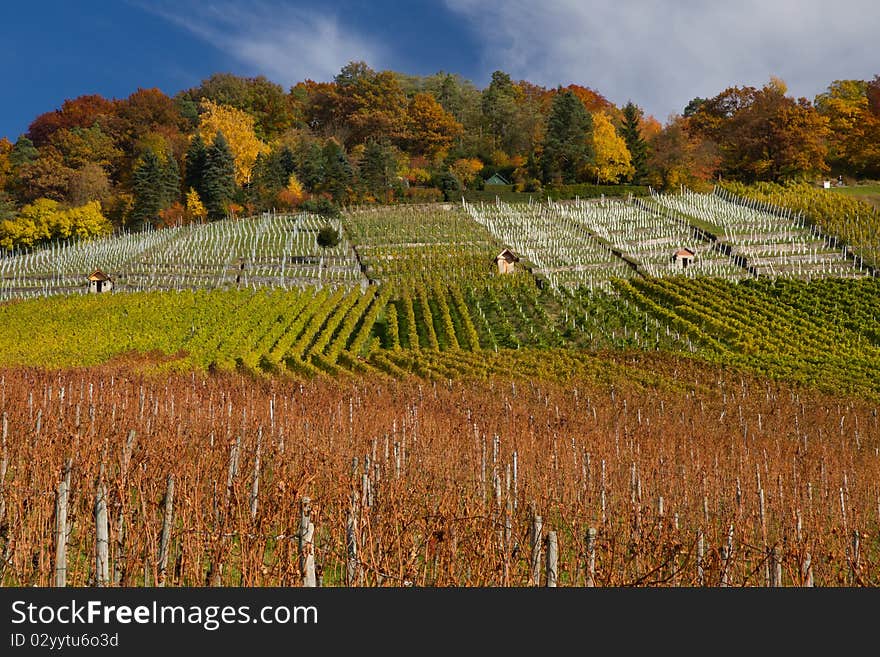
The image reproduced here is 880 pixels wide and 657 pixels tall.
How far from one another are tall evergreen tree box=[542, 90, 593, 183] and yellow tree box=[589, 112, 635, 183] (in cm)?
81

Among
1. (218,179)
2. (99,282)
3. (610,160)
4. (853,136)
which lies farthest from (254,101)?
(853,136)

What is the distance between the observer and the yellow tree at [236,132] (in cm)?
7294

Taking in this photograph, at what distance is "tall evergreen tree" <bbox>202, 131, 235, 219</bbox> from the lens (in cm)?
6506

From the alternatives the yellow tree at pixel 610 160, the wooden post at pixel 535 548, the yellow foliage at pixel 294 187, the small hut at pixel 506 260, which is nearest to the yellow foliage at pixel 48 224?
the yellow foliage at pixel 294 187

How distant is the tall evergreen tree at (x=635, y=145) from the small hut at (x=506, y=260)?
29704mm

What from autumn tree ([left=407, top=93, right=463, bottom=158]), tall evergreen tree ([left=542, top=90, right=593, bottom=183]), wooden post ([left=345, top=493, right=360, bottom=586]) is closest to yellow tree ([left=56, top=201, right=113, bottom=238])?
autumn tree ([left=407, top=93, right=463, bottom=158])

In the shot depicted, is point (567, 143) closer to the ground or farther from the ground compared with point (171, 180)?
farther from the ground

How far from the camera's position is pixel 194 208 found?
6425cm

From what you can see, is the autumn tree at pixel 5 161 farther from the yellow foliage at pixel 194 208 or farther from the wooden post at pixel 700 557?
the wooden post at pixel 700 557

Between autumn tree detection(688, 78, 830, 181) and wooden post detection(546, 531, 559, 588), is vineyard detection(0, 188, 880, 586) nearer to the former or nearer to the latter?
wooden post detection(546, 531, 559, 588)

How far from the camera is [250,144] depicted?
243ft

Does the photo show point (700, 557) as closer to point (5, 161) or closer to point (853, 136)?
point (853, 136)

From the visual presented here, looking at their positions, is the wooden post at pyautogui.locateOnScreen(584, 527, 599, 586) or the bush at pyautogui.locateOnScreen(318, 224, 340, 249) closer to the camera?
the wooden post at pyautogui.locateOnScreen(584, 527, 599, 586)

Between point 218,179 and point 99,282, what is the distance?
26.7m
